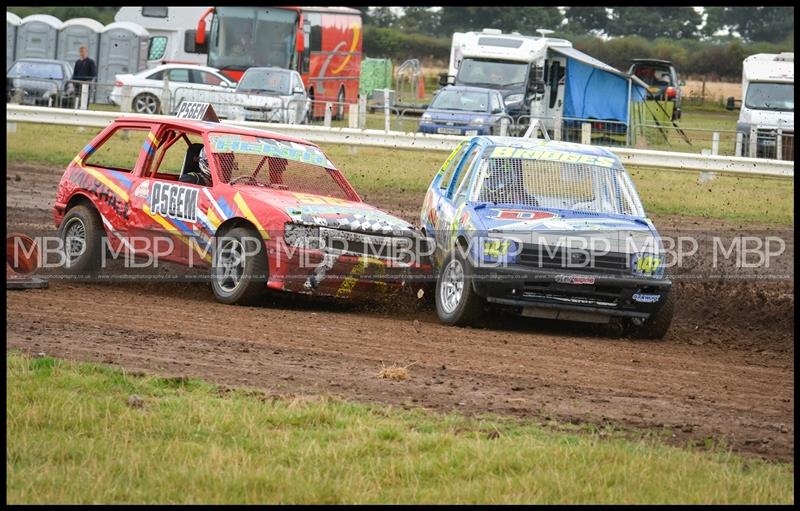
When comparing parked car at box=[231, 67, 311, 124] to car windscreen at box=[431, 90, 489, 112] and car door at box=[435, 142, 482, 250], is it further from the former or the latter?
car door at box=[435, 142, 482, 250]

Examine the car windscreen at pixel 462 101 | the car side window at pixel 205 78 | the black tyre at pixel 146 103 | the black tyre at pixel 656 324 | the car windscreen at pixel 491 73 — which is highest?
the car windscreen at pixel 491 73

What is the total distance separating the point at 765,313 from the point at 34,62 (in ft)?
87.9

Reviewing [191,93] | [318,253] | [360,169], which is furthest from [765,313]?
[191,93]

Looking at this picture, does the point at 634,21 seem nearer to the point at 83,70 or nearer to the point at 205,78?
the point at 205,78

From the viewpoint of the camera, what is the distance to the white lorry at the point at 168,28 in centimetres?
4234

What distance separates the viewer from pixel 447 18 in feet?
234

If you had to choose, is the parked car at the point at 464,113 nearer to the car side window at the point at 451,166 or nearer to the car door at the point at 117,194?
the car side window at the point at 451,166

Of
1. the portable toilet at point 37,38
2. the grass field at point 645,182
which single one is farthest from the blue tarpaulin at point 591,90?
the portable toilet at point 37,38

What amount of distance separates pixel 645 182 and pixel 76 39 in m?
27.1

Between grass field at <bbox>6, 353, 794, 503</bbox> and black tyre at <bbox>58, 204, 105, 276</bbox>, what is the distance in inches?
184

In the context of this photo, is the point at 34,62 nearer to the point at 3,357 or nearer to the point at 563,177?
the point at 563,177

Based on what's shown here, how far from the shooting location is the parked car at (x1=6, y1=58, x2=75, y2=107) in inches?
1066

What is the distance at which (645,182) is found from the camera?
70.1 feet

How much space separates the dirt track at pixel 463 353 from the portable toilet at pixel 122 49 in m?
31.3
